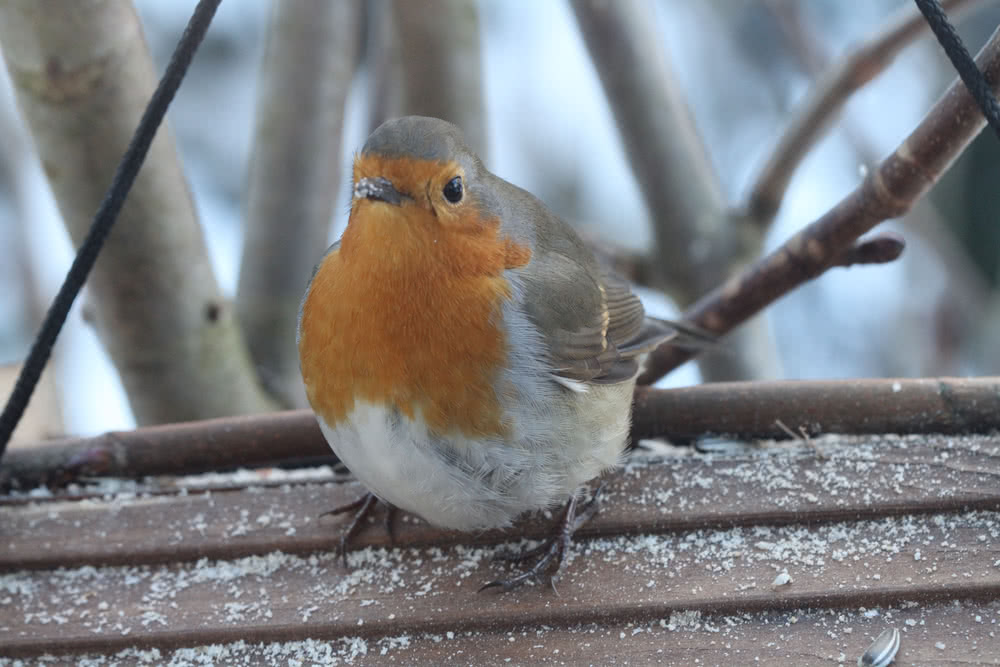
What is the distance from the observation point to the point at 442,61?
2.66 meters

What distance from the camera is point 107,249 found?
1943 mm

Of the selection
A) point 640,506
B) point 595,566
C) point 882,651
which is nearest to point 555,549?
point 595,566

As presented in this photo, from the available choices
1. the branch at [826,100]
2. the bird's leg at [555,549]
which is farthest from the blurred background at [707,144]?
the bird's leg at [555,549]

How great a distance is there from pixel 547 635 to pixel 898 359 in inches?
176

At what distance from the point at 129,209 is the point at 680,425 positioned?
115cm

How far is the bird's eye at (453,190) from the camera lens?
4.58 ft

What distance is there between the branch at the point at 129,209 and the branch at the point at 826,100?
1.53 m

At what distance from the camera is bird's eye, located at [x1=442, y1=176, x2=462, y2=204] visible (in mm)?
1397

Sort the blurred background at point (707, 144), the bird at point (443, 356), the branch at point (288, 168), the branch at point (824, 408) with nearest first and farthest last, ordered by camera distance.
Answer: the bird at point (443, 356) < the branch at point (824, 408) < the branch at point (288, 168) < the blurred background at point (707, 144)

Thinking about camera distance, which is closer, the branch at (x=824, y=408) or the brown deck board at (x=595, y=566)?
the brown deck board at (x=595, y=566)

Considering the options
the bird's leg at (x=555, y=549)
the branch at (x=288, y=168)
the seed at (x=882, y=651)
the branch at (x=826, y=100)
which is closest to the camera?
the seed at (x=882, y=651)

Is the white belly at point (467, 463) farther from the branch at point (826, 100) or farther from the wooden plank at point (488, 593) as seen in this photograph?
the branch at point (826, 100)

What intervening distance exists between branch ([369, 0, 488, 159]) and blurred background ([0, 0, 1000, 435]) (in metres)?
2.08

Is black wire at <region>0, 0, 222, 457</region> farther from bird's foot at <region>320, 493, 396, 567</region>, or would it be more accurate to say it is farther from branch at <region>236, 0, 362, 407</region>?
branch at <region>236, 0, 362, 407</region>
